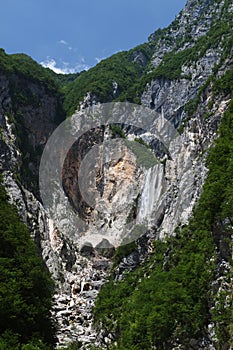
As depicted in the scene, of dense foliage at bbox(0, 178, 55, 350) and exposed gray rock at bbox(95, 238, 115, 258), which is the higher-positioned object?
exposed gray rock at bbox(95, 238, 115, 258)

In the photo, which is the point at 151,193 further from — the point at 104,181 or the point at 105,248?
the point at 104,181

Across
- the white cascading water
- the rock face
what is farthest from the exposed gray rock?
the white cascading water

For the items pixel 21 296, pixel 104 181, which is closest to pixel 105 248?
pixel 104 181

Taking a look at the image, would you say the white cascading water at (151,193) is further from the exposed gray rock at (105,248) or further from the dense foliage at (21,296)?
the dense foliage at (21,296)

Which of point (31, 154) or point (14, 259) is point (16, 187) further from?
point (14, 259)

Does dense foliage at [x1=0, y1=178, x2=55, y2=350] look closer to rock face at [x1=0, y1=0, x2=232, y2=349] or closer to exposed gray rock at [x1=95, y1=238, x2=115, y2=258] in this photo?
rock face at [x1=0, y1=0, x2=232, y2=349]

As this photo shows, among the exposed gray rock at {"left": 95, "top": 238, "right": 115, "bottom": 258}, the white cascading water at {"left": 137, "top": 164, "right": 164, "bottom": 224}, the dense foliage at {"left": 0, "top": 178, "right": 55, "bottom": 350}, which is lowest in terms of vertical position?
the dense foliage at {"left": 0, "top": 178, "right": 55, "bottom": 350}

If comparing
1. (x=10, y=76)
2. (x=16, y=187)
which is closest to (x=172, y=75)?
(x=10, y=76)
